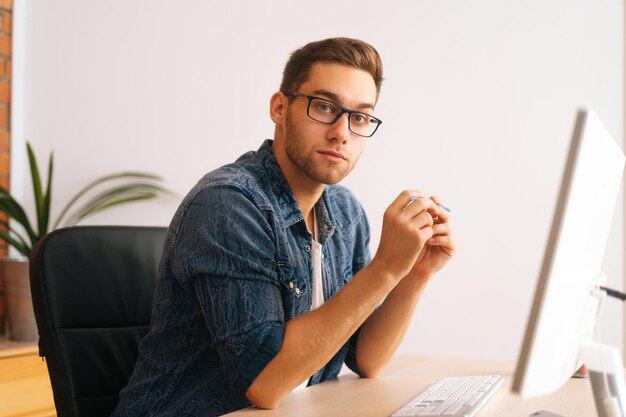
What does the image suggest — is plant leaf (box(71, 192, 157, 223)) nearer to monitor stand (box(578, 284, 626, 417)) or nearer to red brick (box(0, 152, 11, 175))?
red brick (box(0, 152, 11, 175))

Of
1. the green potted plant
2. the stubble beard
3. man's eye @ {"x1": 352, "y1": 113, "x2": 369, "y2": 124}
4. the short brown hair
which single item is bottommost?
the green potted plant

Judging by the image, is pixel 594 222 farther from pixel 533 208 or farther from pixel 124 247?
pixel 533 208

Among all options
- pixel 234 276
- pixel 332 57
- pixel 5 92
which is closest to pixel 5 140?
pixel 5 92

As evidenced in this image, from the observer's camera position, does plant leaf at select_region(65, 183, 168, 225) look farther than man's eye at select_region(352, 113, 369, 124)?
Yes

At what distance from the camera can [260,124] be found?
3143 millimetres

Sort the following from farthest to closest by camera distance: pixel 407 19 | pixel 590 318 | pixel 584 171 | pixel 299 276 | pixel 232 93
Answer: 1. pixel 232 93
2. pixel 407 19
3. pixel 299 276
4. pixel 590 318
5. pixel 584 171

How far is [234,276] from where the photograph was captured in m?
1.33

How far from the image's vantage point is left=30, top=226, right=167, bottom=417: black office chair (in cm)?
141

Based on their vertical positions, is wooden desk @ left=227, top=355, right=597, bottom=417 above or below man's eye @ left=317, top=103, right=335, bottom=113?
below

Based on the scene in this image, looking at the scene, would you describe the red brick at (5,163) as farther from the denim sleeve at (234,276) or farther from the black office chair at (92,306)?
the denim sleeve at (234,276)

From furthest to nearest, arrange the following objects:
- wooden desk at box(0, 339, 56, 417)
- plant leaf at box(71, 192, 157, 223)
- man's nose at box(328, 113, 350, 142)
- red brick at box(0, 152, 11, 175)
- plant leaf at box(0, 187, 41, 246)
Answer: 1. red brick at box(0, 152, 11, 175)
2. plant leaf at box(71, 192, 157, 223)
3. plant leaf at box(0, 187, 41, 246)
4. wooden desk at box(0, 339, 56, 417)
5. man's nose at box(328, 113, 350, 142)

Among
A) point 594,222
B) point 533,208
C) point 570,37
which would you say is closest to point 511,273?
point 533,208

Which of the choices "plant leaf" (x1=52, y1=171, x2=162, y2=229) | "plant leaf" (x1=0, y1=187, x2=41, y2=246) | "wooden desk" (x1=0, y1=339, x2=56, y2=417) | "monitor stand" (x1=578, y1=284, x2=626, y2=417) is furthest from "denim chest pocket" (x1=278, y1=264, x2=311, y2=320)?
"plant leaf" (x1=52, y1=171, x2=162, y2=229)

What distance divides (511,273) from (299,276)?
155 cm
